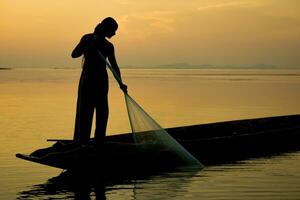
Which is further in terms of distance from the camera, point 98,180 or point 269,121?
point 269,121

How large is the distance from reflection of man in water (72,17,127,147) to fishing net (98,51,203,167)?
→ 2.04 ft

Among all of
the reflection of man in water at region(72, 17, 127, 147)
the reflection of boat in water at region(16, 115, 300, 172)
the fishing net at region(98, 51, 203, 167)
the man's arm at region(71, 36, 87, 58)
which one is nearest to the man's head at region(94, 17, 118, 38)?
the reflection of man in water at region(72, 17, 127, 147)

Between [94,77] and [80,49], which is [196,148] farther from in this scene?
[80,49]

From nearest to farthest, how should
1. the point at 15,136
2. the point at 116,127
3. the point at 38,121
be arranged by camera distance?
the point at 15,136, the point at 116,127, the point at 38,121

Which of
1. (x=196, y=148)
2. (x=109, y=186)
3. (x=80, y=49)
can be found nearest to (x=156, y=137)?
(x=196, y=148)

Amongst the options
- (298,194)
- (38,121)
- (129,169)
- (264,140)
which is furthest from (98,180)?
(38,121)

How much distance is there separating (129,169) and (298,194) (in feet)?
9.51

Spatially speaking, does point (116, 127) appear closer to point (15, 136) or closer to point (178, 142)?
point (15, 136)

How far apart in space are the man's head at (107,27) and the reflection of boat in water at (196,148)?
1.81 m

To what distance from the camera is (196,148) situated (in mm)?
10031

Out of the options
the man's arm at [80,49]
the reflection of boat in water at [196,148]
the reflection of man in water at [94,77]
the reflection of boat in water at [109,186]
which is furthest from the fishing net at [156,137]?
the man's arm at [80,49]

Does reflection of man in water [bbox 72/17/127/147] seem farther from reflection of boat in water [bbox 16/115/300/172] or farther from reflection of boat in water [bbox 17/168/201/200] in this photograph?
reflection of boat in water [bbox 17/168/201/200]

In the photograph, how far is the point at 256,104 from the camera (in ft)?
86.9

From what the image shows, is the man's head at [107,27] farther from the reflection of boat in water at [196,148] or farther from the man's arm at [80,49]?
the reflection of boat in water at [196,148]
